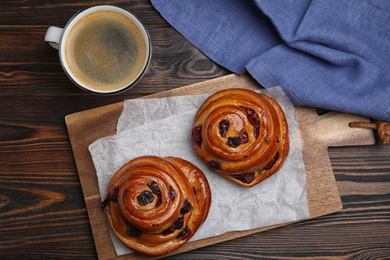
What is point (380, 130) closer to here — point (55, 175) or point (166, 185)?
point (166, 185)

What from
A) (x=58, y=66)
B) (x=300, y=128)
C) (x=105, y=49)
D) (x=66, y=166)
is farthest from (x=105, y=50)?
(x=300, y=128)

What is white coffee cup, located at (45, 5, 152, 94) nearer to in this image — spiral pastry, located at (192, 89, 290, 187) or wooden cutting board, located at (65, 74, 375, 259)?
wooden cutting board, located at (65, 74, 375, 259)

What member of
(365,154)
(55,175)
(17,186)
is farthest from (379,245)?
(17,186)

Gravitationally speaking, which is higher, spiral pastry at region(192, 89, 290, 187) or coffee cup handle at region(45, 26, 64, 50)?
coffee cup handle at region(45, 26, 64, 50)

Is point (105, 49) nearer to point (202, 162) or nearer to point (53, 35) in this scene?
point (53, 35)

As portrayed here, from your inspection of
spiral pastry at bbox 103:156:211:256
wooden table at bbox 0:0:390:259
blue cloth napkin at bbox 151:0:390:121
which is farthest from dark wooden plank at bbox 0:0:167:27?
spiral pastry at bbox 103:156:211:256
